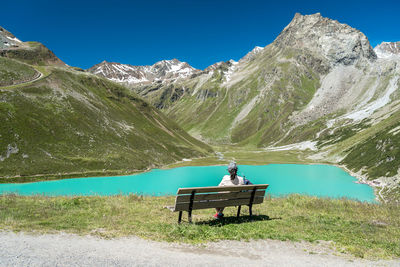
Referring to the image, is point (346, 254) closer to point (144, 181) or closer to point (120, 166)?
point (144, 181)

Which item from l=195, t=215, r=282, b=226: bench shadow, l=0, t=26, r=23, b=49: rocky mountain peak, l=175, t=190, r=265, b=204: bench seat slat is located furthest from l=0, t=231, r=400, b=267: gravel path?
l=0, t=26, r=23, b=49: rocky mountain peak

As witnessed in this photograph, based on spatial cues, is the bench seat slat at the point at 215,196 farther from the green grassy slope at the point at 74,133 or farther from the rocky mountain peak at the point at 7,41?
the rocky mountain peak at the point at 7,41

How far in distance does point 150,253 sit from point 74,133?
82.3 metres

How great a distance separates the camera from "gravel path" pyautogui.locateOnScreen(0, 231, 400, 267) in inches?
300

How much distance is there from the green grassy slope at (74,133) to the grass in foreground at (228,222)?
174 feet

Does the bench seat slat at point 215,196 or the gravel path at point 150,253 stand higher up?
the bench seat slat at point 215,196

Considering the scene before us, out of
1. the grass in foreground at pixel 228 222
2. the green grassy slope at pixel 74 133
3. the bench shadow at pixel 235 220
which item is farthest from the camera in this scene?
the green grassy slope at pixel 74 133

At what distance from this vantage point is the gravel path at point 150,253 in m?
7.61

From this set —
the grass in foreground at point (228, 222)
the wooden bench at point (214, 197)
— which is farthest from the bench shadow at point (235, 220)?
the wooden bench at point (214, 197)

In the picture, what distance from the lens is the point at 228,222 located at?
13258 millimetres

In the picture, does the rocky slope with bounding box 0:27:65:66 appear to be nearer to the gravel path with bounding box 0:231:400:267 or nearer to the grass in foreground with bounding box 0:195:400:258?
the grass in foreground with bounding box 0:195:400:258

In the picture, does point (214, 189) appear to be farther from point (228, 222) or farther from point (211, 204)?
point (228, 222)

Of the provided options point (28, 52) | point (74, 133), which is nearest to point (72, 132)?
point (74, 133)

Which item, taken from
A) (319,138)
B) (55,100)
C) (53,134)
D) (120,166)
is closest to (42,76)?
(55,100)
